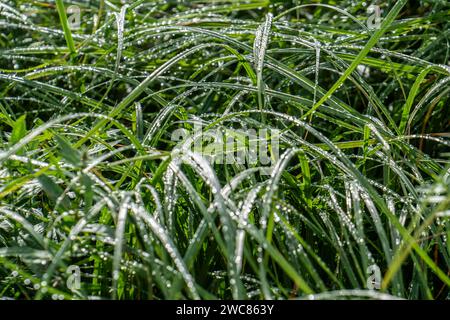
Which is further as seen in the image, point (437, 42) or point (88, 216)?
point (437, 42)

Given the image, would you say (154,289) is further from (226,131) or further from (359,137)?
(359,137)

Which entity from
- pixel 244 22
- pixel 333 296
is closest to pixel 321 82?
pixel 244 22

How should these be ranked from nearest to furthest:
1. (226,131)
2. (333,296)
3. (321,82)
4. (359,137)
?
(333,296)
(226,131)
(359,137)
(321,82)

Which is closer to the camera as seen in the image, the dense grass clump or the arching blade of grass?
the dense grass clump

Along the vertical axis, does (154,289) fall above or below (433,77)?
below

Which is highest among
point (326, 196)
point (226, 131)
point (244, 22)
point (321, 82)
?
point (244, 22)

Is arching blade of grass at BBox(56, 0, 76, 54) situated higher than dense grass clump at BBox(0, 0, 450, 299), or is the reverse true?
arching blade of grass at BBox(56, 0, 76, 54)

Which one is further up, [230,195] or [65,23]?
[65,23]

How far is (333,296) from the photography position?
0.72m

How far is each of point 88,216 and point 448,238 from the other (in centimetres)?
45

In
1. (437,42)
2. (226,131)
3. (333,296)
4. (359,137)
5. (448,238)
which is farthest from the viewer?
(437,42)

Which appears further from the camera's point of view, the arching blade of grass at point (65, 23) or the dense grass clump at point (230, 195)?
the arching blade of grass at point (65, 23)

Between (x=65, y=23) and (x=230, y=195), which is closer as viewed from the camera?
(x=230, y=195)

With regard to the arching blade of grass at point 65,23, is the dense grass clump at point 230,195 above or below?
below
